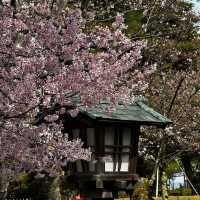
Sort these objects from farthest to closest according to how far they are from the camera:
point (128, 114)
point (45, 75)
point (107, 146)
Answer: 1. point (128, 114)
2. point (107, 146)
3. point (45, 75)

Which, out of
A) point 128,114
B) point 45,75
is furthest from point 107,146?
point 45,75

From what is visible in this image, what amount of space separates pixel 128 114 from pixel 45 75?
185 inches

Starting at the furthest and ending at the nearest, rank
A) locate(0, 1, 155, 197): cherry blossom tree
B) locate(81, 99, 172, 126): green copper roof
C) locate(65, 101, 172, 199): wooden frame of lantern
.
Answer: locate(65, 101, 172, 199): wooden frame of lantern < locate(81, 99, 172, 126): green copper roof < locate(0, 1, 155, 197): cherry blossom tree

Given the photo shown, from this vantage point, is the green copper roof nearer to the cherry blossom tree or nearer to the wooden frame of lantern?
the wooden frame of lantern

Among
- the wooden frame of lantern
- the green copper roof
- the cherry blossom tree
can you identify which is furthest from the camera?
the wooden frame of lantern

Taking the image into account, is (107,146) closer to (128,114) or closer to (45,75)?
(128,114)

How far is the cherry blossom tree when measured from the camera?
23.6ft

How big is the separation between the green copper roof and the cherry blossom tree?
2165 millimetres

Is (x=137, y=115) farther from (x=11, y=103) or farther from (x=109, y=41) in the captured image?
(x=11, y=103)

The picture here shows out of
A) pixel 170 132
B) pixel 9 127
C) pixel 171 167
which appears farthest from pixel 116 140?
pixel 171 167

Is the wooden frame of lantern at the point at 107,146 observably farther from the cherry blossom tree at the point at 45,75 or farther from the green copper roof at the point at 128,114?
the cherry blossom tree at the point at 45,75

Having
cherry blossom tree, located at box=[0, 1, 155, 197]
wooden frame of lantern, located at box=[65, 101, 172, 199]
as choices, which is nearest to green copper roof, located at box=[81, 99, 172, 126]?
wooden frame of lantern, located at box=[65, 101, 172, 199]

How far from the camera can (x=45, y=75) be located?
7.29 meters

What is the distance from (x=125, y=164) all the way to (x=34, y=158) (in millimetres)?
3512
